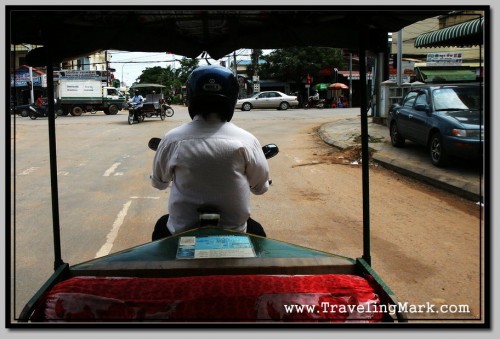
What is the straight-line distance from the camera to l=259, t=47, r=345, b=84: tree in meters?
38.8

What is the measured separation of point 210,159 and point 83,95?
3199cm

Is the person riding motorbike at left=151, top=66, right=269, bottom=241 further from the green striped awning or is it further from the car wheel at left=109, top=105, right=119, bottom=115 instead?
the car wheel at left=109, top=105, right=119, bottom=115

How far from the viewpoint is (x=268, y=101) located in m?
33.8

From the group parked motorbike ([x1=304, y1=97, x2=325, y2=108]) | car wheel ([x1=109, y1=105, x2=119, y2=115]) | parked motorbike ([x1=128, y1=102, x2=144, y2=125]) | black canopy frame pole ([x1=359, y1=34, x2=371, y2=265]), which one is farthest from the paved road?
parked motorbike ([x1=304, y1=97, x2=325, y2=108])

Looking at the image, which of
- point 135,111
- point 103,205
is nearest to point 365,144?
point 103,205

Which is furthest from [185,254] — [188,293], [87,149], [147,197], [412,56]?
[412,56]

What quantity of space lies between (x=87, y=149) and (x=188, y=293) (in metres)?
12.9

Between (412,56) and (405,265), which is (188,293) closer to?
(405,265)

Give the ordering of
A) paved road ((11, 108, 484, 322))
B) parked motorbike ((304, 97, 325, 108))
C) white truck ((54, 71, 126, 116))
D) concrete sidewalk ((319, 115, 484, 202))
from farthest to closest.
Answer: parked motorbike ((304, 97, 325, 108))
white truck ((54, 71, 126, 116))
concrete sidewalk ((319, 115, 484, 202))
paved road ((11, 108, 484, 322))

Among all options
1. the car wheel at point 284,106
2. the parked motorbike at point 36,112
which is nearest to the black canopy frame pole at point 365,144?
the parked motorbike at point 36,112

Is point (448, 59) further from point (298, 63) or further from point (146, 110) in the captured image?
point (298, 63)

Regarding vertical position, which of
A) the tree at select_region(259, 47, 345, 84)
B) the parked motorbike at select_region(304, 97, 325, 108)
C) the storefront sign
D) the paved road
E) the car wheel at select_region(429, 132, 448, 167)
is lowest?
the paved road

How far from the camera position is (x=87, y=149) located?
14055 millimetres

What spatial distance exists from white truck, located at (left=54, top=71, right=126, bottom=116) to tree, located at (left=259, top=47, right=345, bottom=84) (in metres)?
12.6
